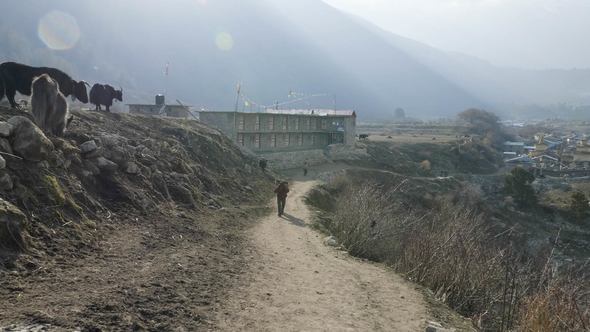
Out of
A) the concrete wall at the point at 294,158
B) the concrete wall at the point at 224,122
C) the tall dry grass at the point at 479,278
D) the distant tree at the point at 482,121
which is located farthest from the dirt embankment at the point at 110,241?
the distant tree at the point at 482,121

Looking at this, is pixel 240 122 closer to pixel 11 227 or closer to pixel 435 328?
pixel 11 227

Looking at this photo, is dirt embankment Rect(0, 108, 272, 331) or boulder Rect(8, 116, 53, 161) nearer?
dirt embankment Rect(0, 108, 272, 331)

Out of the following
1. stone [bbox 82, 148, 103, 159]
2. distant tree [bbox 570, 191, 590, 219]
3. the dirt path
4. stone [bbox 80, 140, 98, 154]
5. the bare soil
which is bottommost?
distant tree [bbox 570, 191, 590, 219]

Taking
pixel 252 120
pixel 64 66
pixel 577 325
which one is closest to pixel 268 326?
pixel 577 325

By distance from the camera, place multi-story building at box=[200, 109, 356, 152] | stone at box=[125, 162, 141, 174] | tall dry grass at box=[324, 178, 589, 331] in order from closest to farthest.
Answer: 1. tall dry grass at box=[324, 178, 589, 331]
2. stone at box=[125, 162, 141, 174]
3. multi-story building at box=[200, 109, 356, 152]

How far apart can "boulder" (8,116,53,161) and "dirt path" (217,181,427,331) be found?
549 cm

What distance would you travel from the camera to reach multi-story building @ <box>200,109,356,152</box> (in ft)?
146

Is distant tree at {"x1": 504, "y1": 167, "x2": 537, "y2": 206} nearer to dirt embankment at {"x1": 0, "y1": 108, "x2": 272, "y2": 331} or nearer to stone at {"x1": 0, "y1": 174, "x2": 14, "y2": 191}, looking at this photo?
dirt embankment at {"x1": 0, "y1": 108, "x2": 272, "y2": 331}

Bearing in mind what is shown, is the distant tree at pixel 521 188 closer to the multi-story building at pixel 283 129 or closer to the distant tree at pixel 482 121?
the multi-story building at pixel 283 129

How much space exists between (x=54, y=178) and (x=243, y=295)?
5.17 metres

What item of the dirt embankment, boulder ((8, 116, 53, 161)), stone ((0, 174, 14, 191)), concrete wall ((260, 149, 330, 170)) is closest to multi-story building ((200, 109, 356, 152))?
concrete wall ((260, 149, 330, 170))

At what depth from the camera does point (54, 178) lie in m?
10.7

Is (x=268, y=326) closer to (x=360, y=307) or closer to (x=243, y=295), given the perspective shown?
(x=243, y=295)

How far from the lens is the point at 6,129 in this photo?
397 inches
